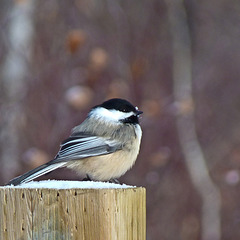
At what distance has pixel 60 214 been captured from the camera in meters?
2.13

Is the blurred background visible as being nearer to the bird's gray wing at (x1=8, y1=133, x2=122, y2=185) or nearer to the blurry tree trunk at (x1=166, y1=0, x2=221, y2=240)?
the blurry tree trunk at (x1=166, y1=0, x2=221, y2=240)

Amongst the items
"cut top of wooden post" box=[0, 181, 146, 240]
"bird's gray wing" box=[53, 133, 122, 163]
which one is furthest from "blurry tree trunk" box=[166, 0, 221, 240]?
"cut top of wooden post" box=[0, 181, 146, 240]

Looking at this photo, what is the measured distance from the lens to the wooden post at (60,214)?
7.00 feet

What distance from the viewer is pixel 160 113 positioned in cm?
688

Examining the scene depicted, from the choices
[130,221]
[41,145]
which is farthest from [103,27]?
[130,221]

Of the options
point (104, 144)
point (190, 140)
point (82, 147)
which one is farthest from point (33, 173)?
point (190, 140)

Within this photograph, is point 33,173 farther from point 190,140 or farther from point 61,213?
point 190,140

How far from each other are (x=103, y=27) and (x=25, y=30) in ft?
3.48

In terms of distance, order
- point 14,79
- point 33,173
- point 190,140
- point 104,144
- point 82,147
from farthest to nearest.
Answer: point 190,140 → point 14,79 → point 104,144 → point 82,147 → point 33,173

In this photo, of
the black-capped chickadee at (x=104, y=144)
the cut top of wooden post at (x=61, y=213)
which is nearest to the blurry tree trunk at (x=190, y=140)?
the black-capped chickadee at (x=104, y=144)

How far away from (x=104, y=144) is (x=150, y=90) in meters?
3.40

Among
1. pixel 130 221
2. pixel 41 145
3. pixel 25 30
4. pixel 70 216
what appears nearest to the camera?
pixel 70 216

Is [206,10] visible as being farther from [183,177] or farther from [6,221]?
[6,221]

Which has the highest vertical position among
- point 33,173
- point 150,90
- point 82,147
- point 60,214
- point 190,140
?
point 150,90
